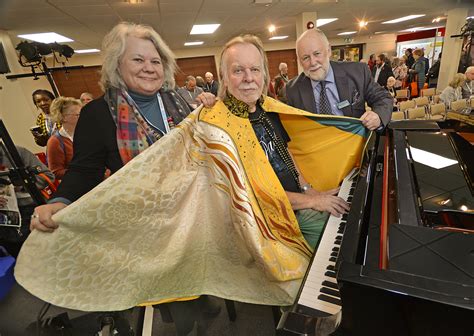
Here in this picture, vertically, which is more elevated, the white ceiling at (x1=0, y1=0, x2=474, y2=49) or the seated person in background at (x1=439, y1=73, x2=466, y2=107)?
the white ceiling at (x1=0, y1=0, x2=474, y2=49)

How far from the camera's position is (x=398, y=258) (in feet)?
2.62

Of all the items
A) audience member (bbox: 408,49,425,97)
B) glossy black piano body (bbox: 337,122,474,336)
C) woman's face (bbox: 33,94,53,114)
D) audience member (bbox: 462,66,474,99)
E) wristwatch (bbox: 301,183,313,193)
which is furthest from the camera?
audience member (bbox: 408,49,425,97)

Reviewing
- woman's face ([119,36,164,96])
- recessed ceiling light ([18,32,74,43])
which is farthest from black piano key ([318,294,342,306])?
recessed ceiling light ([18,32,74,43])

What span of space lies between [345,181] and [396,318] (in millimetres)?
1078

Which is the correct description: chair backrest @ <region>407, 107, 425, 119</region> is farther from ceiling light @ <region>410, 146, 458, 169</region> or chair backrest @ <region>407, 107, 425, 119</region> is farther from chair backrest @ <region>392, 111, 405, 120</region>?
ceiling light @ <region>410, 146, 458, 169</region>

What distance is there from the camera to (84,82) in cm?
1103

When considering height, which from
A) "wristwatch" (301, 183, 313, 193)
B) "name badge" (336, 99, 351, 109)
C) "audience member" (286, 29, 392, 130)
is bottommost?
"wristwatch" (301, 183, 313, 193)

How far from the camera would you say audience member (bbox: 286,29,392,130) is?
2.05 metres

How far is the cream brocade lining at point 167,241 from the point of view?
1.00 meters

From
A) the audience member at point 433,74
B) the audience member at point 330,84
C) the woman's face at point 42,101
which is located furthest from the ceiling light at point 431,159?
the audience member at point 433,74

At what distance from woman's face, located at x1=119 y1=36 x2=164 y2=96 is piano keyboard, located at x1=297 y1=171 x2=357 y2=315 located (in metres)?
1.21

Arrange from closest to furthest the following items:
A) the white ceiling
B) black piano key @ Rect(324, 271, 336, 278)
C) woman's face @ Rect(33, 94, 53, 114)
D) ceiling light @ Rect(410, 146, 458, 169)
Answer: black piano key @ Rect(324, 271, 336, 278) → ceiling light @ Rect(410, 146, 458, 169) → woman's face @ Rect(33, 94, 53, 114) → the white ceiling

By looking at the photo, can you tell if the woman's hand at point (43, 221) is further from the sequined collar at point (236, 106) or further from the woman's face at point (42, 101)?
the woman's face at point (42, 101)

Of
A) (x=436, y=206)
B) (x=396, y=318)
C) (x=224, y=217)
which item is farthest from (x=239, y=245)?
(x=436, y=206)
